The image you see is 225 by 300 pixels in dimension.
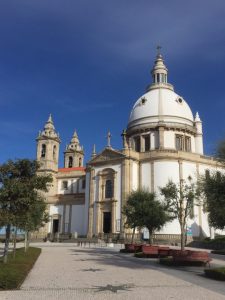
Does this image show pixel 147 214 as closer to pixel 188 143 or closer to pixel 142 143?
pixel 142 143

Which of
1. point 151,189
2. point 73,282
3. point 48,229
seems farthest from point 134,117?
point 73,282

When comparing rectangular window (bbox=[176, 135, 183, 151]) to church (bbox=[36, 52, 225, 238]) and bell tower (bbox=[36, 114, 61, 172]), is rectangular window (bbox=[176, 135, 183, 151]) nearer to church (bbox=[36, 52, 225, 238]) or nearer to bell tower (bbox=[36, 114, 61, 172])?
church (bbox=[36, 52, 225, 238])

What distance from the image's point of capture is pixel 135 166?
66500mm

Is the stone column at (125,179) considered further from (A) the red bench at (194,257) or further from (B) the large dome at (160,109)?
(A) the red bench at (194,257)

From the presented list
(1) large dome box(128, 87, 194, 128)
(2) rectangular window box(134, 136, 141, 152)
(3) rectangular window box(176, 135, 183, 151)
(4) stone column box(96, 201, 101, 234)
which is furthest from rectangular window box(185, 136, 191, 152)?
(4) stone column box(96, 201, 101, 234)

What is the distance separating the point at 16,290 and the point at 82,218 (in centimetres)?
5856

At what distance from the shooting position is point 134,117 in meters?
75.6

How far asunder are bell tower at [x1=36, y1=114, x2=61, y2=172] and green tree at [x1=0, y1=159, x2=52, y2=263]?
58296mm

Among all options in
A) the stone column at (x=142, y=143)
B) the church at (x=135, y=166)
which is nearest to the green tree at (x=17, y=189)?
the church at (x=135, y=166)

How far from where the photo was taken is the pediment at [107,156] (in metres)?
66.9

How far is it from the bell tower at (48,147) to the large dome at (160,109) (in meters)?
18.3

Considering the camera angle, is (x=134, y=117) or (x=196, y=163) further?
(x=134, y=117)

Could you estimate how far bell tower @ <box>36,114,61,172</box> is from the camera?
82.2m

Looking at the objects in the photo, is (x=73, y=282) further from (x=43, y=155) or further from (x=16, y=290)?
(x=43, y=155)
